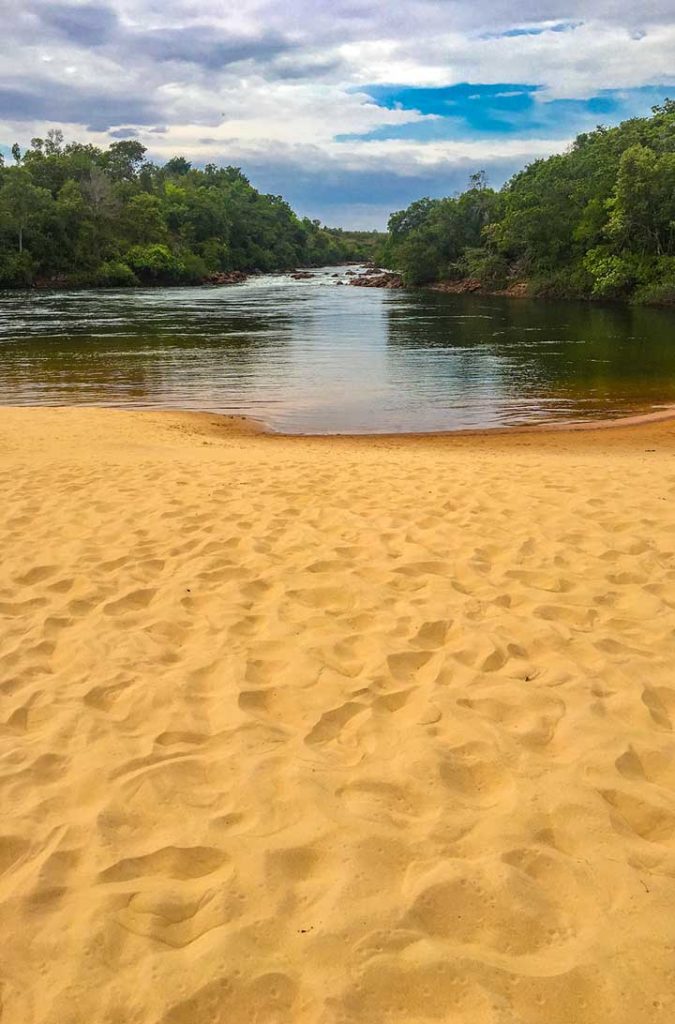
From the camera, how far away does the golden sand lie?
1974mm

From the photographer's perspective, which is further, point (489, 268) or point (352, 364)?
point (489, 268)

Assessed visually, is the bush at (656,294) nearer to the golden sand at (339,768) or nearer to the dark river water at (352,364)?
the dark river water at (352,364)

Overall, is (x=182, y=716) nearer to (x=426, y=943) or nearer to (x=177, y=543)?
(x=426, y=943)

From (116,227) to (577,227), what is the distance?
4770 centimetres

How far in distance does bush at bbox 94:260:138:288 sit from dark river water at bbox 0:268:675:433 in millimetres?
26332

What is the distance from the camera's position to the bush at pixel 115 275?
63062mm

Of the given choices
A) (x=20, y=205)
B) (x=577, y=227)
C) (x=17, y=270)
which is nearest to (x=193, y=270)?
(x=20, y=205)

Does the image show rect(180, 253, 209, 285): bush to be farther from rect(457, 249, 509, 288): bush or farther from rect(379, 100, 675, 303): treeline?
rect(457, 249, 509, 288): bush

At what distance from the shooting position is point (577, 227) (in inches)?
1855

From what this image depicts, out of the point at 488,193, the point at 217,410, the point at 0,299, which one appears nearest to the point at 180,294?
the point at 0,299

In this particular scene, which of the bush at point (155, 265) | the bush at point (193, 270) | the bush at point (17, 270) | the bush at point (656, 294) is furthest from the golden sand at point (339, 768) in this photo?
the bush at point (193, 270)

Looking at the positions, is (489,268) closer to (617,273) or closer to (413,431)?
(617,273)

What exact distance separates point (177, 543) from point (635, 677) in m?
3.39

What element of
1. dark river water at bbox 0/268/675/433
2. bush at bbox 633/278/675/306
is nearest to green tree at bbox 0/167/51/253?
dark river water at bbox 0/268/675/433
